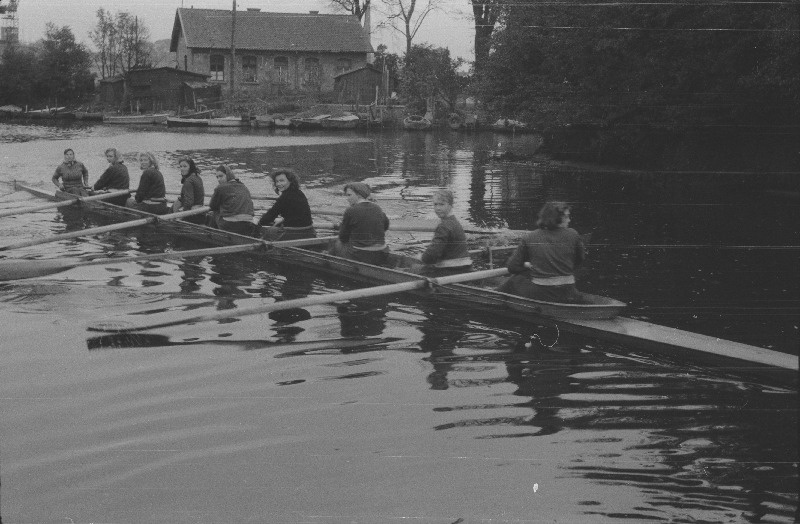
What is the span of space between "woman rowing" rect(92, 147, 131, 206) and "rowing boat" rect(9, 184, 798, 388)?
618 centimetres

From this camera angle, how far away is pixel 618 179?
27.5 meters

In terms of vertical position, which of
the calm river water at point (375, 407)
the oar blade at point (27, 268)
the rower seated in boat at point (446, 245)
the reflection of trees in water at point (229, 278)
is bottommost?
the calm river water at point (375, 407)

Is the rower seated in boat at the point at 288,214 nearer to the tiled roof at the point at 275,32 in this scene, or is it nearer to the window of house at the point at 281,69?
the tiled roof at the point at 275,32

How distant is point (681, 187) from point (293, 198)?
1515 centimetres

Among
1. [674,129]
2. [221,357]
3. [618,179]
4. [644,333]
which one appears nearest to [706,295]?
[644,333]

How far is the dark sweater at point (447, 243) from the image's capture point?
10312 mm

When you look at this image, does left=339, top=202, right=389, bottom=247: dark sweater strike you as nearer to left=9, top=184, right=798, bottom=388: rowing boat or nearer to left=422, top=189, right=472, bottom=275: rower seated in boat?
left=9, top=184, right=798, bottom=388: rowing boat

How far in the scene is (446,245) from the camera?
34.4 ft

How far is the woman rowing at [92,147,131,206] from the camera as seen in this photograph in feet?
58.7

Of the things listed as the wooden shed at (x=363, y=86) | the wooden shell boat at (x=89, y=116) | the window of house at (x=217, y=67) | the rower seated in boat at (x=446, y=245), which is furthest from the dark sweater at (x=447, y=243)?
the window of house at (x=217, y=67)

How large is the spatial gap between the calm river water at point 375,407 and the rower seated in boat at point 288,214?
625 millimetres

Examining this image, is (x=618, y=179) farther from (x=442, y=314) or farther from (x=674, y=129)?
(x=442, y=314)

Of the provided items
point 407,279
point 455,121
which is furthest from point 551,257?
point 455,121

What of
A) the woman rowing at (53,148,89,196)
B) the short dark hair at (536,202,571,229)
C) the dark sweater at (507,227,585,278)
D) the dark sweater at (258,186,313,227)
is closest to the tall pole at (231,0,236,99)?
the woman rowing at (53,148,89,196)
